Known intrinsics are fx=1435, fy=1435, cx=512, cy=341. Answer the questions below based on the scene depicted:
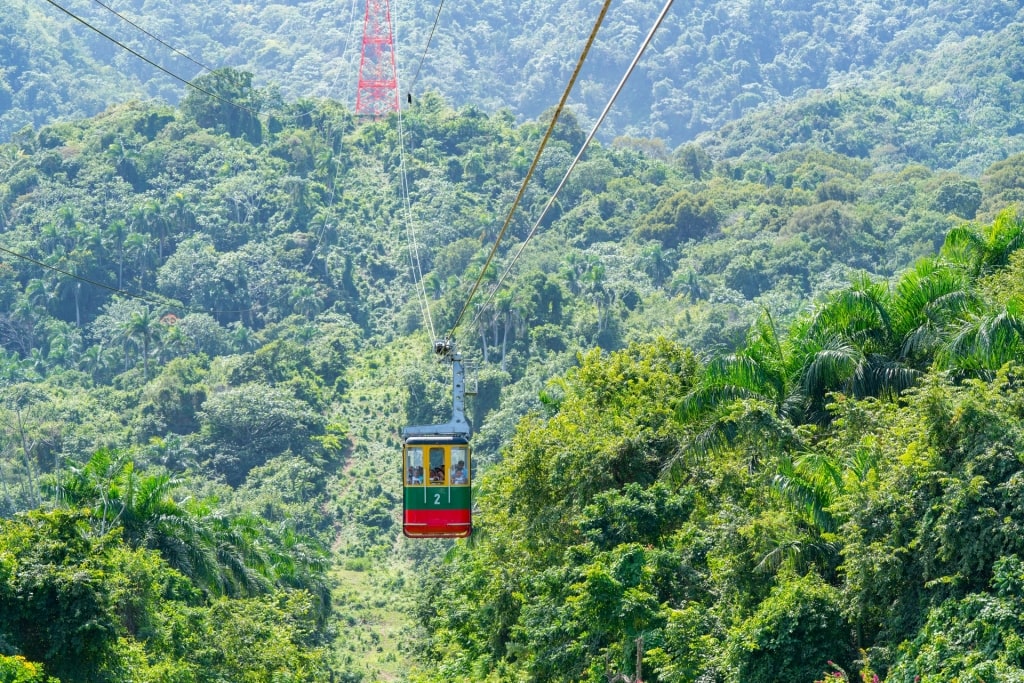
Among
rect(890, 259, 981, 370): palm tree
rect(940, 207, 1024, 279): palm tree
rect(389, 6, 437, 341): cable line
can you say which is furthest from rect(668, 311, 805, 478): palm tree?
rect(389, 6, 437, 341): cable line

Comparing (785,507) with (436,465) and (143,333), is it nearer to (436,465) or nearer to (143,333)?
(436,465)

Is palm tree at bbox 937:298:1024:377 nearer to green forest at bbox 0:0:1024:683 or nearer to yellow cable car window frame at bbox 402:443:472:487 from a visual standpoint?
green forest at bbox 0:0:1024:683

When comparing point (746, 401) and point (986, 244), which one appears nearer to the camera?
point (746, 401)

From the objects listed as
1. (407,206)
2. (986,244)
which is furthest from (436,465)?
(407,206)

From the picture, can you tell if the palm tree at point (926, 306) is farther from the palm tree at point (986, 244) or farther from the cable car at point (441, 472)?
the cable car at point (441, 472)

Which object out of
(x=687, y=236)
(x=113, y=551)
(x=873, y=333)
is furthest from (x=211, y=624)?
(x=687, y=236)
